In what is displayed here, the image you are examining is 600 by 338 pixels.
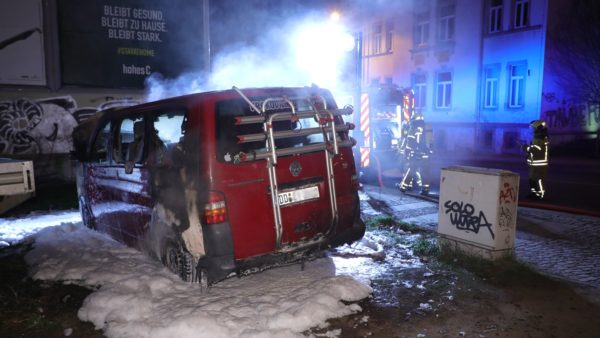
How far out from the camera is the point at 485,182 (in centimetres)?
519

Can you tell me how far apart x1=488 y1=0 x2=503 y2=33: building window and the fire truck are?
28.0ft

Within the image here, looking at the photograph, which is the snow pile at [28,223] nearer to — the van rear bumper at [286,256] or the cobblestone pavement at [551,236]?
the van rear bumper at [286,256]

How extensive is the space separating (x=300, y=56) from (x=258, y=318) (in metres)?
10.2

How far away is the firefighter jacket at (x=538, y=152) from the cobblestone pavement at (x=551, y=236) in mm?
1409

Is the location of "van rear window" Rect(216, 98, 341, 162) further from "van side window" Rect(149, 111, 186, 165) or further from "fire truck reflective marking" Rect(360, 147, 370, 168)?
"fire truck reflective marking" Rect(360, 147, 370, 168)

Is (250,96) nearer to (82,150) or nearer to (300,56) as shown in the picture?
(82,150)

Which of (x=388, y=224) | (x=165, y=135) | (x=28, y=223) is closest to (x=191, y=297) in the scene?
(x=165, y=135)

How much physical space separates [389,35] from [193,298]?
2572cm

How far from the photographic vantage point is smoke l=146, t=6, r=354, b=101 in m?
11.5

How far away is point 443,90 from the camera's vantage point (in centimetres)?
2466

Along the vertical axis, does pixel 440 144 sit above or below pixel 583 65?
below

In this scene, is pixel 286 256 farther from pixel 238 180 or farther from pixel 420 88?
pixel 420 88

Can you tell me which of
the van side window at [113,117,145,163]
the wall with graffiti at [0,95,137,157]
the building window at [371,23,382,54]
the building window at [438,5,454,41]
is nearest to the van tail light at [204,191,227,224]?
the van side window at [113,117,145,163]

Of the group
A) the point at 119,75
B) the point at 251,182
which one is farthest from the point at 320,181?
the point at 119,75
